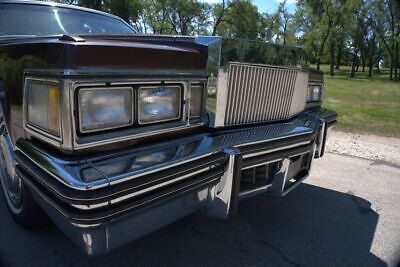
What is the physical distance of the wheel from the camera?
85.0 inches

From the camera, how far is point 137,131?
1806mm

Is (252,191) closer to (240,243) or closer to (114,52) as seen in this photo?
(240,243)

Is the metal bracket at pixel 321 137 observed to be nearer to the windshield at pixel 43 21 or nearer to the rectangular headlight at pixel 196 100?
the rectangular headlight at pixel 196 100

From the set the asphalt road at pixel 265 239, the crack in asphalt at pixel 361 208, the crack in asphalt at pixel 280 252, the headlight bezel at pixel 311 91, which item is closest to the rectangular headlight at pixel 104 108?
the asphalt road at pixel 265 239

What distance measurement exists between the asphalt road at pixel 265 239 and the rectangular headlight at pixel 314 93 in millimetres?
1039

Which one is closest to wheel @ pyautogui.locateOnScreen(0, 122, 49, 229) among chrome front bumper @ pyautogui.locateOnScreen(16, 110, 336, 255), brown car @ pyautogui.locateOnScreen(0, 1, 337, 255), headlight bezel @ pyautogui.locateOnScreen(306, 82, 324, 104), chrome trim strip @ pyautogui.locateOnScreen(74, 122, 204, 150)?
brown car @ pyautogui.locateOnScreen(0, 1, 337, 255)

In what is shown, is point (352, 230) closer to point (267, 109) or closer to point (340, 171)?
point (267, 109)

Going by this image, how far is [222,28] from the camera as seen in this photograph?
106ft

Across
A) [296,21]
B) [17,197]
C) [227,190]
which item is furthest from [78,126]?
[296,21]

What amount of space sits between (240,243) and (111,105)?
143cm

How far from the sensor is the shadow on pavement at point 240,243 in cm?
218

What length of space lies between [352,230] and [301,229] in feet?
1.43

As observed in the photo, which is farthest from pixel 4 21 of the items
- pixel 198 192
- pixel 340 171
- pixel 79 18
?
pixel 340 171

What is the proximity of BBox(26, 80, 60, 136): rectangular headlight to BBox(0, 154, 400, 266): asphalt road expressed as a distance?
977 millimetres
